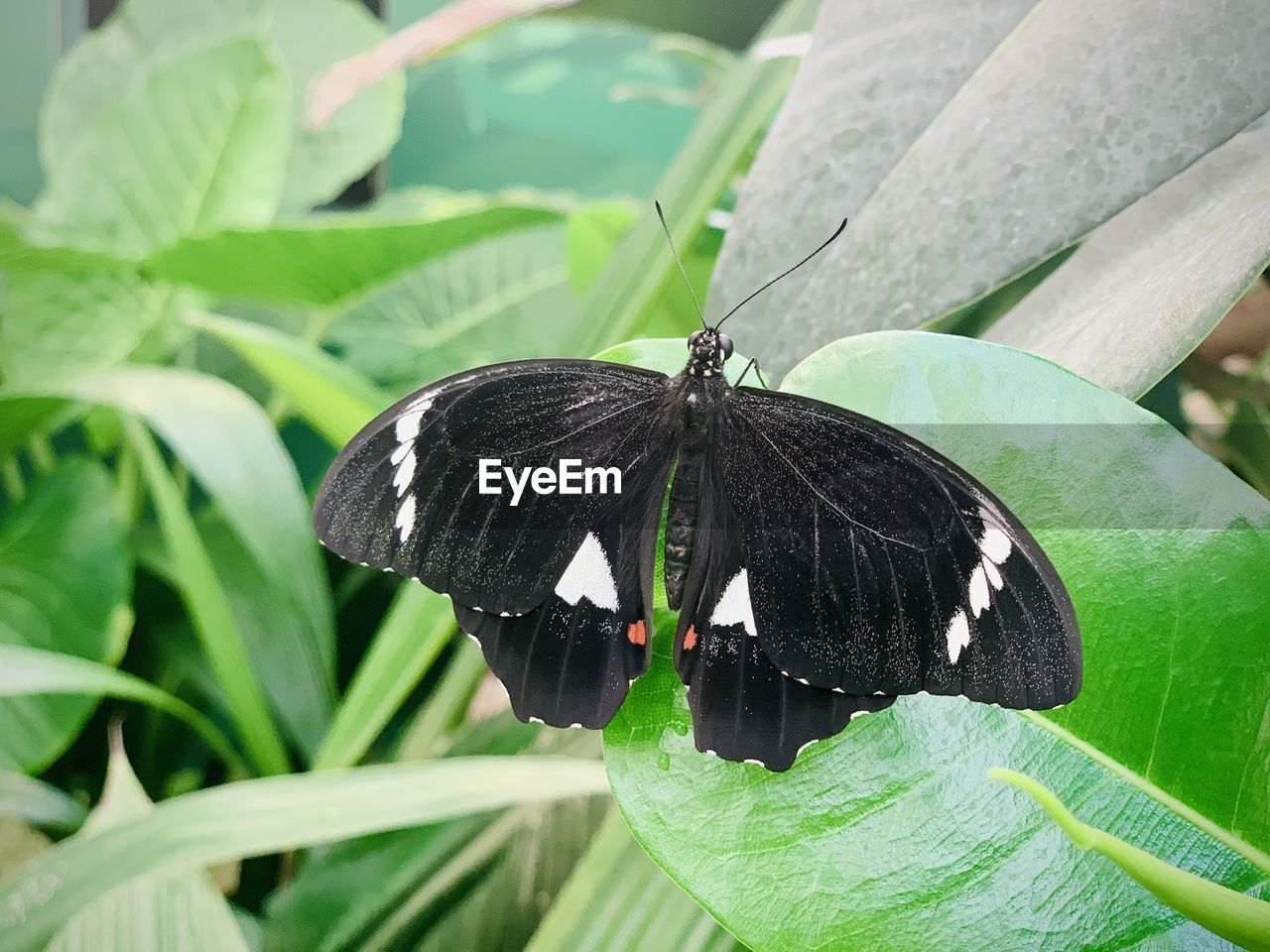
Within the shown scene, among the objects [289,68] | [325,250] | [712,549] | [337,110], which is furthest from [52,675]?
[289,68]

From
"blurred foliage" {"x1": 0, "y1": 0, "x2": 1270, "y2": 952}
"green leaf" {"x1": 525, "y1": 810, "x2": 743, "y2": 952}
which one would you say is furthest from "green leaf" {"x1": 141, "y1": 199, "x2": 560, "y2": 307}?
"green leaf" {"x1": 525, "y1": 810, "x2": 743, "y2": 952}

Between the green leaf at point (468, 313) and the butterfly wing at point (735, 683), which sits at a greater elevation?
the green leaf at point (468, 313)

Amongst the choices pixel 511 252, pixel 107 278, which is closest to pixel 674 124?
pixel 511 252

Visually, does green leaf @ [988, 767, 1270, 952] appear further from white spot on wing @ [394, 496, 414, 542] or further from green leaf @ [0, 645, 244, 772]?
green leaf @ [0, 645, 244, 772]

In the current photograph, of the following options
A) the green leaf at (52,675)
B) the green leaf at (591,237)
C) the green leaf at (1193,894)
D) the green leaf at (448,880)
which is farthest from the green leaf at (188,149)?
the green leaf at (1193,894)

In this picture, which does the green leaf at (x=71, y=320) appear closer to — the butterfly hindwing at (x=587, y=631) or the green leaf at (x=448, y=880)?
the green leaf at (x=448, y=880)

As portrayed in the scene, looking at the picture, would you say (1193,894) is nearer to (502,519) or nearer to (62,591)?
(502,519)
